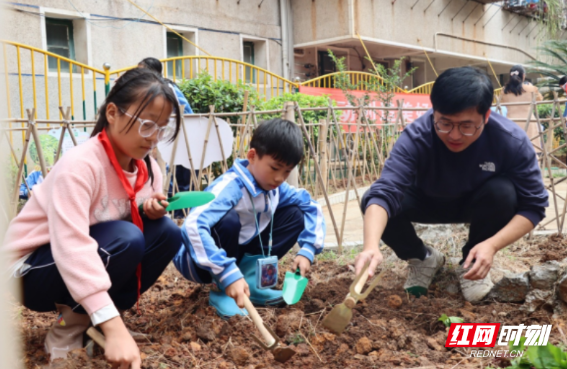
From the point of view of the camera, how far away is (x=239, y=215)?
243cm

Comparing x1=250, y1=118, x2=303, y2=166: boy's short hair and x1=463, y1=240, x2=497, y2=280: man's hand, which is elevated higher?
x1=250, y1=118, x2=303, y2=166: boy's short hair

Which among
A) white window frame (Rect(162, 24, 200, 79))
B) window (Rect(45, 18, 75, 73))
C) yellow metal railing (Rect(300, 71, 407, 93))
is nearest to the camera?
window (Rect(45, 18, 75, 73))

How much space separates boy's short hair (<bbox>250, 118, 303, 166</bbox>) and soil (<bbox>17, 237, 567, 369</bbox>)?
0.66m

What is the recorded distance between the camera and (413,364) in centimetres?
177

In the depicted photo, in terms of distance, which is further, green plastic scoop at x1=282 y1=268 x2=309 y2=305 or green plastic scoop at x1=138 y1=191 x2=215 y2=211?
green plastic scoop at x1=282 y1=268 x2=309 y2=305

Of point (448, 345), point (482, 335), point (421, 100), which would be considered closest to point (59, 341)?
point (448, 345)

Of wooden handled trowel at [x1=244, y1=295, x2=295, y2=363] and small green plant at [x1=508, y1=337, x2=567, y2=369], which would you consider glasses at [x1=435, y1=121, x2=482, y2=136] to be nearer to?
small green plant at [x1=508, y1=337, x2=567, y2=369]

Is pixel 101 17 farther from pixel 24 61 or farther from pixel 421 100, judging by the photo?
pixel 421 100

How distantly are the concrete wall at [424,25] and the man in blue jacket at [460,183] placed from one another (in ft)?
27.8

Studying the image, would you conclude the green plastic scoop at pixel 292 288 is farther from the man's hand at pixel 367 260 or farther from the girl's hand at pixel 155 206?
the girl's hand at pixel 155 206

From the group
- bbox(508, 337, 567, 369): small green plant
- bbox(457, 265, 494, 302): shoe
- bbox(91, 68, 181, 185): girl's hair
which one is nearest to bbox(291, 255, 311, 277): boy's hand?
bbox(457, 265, 494, 302): shoe

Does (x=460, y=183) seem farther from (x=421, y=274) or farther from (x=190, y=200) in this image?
(x=190, y=200)

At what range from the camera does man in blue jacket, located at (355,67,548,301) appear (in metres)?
2.05

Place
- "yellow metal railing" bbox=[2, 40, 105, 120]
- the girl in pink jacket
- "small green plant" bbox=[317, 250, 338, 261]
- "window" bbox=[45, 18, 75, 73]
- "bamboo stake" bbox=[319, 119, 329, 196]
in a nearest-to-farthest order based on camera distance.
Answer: the girl in pink jacket < "small green plant" bbox=[317, 250, 338, 261] < "bamboo stake" bbox=[319, 119, 329, 196] < "yellow metal railing" bbox=[2, 40, 105, 120] < "window" bbox=[45, 18, 75, 73]
